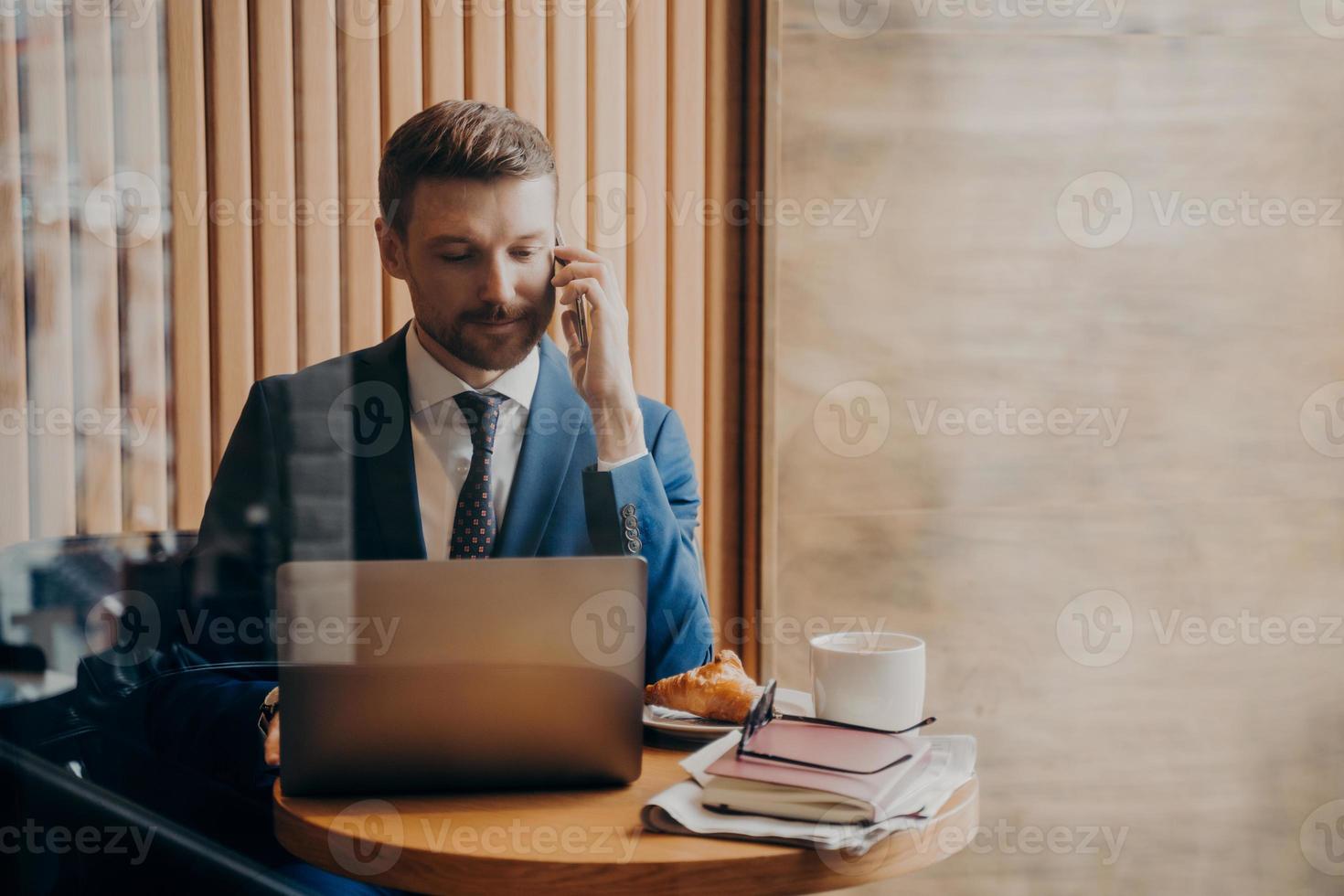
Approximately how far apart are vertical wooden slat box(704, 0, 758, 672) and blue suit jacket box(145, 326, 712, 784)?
→ 404 millimetres

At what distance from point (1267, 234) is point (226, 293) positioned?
2206mm

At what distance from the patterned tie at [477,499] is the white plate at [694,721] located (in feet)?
1.60

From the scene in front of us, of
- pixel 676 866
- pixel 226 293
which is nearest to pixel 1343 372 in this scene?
pixel 676 866

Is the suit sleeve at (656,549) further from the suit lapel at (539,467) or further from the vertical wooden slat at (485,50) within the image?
the vertical wooden slat at (485,50)

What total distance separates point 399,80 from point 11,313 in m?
0.77

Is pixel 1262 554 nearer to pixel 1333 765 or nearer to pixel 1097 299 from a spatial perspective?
pixel 1333 765

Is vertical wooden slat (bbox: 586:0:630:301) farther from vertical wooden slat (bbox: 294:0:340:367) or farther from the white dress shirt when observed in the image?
vertical wooden slat (bbox: 294:0:340:367)

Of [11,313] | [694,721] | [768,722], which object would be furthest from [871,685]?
[11,313]

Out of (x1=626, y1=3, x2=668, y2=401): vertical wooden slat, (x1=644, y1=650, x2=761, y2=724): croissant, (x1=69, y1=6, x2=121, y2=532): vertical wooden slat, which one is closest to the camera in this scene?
(x1=644, y1=650, x2=761, y2=724): croissant

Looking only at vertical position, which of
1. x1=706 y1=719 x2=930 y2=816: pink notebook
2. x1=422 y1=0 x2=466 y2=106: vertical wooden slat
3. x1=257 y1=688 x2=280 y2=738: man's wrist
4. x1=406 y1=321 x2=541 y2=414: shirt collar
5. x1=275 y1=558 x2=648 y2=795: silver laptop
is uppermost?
x1=422 y1=0 x2=466 y2=106: vertical wooden slat

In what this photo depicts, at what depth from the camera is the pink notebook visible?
3.56ft

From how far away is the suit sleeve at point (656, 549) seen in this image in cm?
175

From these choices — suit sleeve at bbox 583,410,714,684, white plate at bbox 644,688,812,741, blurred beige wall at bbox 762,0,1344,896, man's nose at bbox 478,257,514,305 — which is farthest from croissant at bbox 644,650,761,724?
blurred beige wall at bbox 762,0,1344,896

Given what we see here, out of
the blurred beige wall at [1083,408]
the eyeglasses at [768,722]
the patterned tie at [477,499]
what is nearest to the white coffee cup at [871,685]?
the eyeglasses at [768,722]
